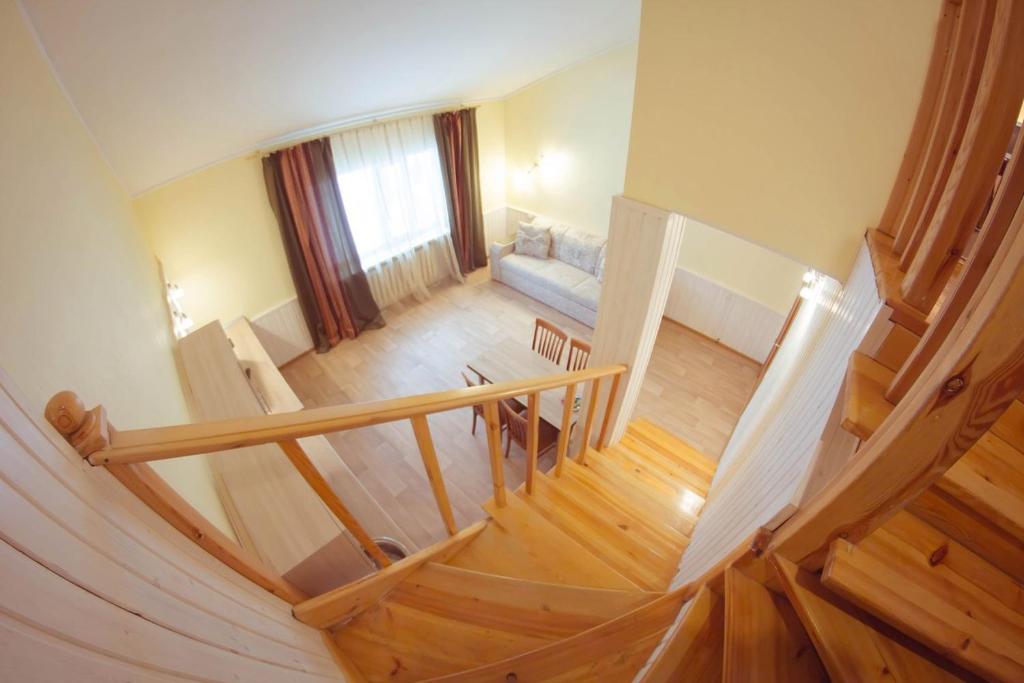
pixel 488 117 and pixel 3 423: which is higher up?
pixel 3 423

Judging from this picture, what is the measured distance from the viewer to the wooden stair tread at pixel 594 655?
1139mm

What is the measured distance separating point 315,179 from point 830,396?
4583 mm

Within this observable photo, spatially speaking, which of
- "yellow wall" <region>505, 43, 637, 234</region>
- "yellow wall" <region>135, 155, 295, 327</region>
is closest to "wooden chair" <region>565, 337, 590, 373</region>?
"yellow wall" <region>505, 43, 637, 234</region>

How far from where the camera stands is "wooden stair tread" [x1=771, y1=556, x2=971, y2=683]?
2.34ft

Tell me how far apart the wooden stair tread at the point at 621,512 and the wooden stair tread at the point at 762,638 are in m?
1.26

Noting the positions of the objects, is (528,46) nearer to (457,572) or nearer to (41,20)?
(41,20)

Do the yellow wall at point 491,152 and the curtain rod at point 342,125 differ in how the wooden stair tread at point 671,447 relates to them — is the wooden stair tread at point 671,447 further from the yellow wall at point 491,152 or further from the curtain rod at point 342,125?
the yellow wall at point 491,152

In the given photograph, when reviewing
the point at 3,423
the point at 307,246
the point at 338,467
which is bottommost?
the point at 338,467

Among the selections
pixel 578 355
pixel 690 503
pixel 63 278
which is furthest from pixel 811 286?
pixel 63 278

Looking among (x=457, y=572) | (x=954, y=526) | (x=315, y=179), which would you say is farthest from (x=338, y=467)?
(x=315, y=179)

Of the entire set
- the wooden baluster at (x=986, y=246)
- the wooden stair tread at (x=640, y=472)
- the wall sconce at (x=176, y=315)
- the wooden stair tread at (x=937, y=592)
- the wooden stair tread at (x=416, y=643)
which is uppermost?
the wooden baluster at (x=986, y=246)

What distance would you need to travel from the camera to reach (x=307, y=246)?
4430 millimetres

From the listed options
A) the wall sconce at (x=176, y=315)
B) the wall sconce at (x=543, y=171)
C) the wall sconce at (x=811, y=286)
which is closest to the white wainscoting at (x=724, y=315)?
the wall sconce at (x=811, y=286)

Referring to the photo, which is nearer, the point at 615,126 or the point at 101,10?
the point at 101,10
